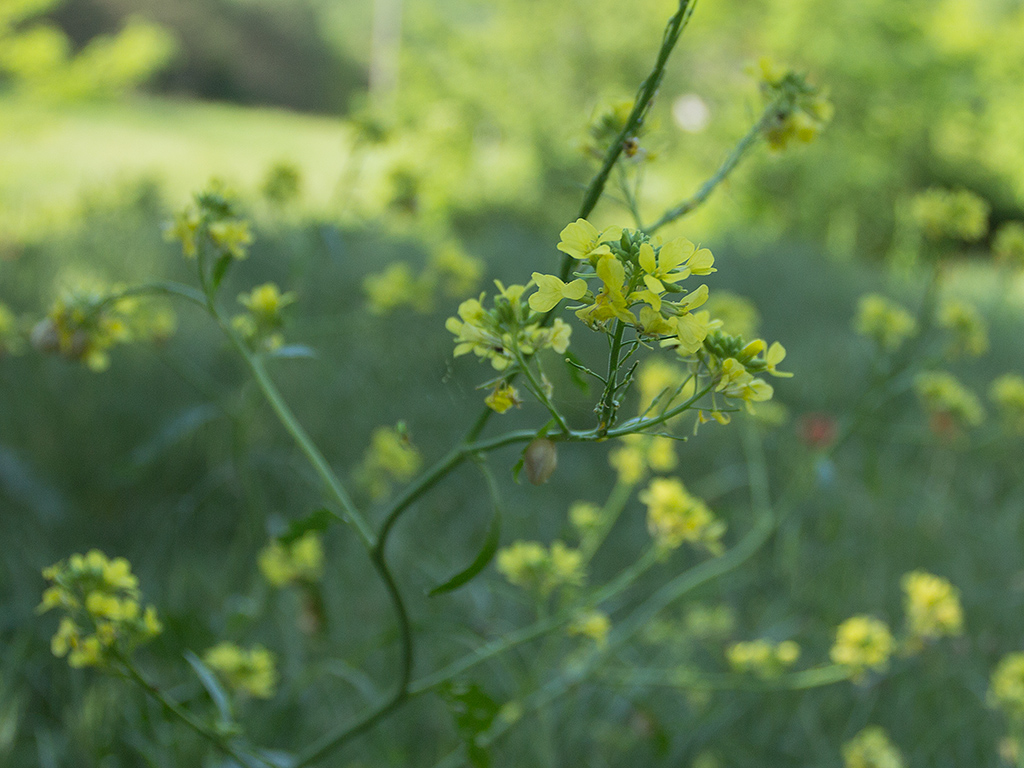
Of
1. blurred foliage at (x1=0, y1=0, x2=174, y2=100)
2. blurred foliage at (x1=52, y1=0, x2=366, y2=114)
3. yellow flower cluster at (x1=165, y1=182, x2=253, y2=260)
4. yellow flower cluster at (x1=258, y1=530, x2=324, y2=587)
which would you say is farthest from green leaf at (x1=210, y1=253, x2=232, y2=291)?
blurred foliage at (x1=52, y1=0, x2=366, y2=114)

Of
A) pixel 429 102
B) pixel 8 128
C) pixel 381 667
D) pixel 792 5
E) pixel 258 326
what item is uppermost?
pixel 792 5

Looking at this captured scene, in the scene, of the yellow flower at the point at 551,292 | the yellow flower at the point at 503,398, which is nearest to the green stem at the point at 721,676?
the yellow flower at the point at 503,398

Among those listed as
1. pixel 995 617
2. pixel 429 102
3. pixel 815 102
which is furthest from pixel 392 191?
pixel 429 102

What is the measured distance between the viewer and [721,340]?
53 centimetres

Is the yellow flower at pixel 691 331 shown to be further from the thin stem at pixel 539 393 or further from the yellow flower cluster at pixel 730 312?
the yellow flower cluster at pixel 730 312

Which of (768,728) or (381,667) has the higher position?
(381,667)

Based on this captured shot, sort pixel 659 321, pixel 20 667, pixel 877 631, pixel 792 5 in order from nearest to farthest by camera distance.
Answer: pixel 659 321 < pixel 877 631 < pixel 20 667 < pixel 792 5

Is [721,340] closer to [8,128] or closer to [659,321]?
[659,321]

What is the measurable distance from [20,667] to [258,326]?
2.78 feet

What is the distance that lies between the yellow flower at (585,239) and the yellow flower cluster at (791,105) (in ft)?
1.31

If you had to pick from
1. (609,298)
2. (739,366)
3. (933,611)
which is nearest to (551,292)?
(609,298)

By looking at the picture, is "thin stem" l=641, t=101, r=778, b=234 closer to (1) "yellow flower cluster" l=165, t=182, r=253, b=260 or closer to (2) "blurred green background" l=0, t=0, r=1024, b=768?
(2) "blurred green background" l=0, t=0, r=1024, b=768

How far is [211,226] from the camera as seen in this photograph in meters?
0.72

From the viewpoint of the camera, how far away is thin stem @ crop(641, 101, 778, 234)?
2.32 ft
